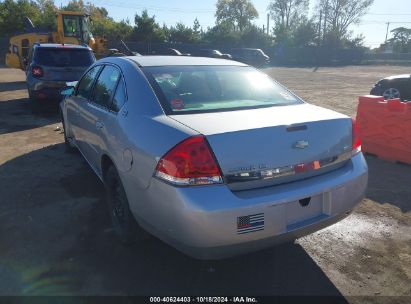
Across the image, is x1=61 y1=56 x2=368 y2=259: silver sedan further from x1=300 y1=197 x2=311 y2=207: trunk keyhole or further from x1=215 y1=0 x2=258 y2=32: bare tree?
x1=215 y1=0 x2=258 y2=32: bare tree

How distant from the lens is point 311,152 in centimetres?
270

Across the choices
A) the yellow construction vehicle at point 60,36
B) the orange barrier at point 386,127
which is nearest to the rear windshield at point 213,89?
the orange barrier at point 386,127

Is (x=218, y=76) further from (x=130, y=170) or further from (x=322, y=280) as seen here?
(x=322, y=280)

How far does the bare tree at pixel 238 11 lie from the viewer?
2943 inches

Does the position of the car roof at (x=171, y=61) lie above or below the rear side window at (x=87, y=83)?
above

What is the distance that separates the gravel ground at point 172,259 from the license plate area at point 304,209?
0.59 metres

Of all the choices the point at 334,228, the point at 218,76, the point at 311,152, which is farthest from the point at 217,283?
the point at 218,76

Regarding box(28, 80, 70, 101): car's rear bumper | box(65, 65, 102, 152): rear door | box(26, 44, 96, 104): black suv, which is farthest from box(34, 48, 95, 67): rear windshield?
box(65, 65, 102, 152): rear door

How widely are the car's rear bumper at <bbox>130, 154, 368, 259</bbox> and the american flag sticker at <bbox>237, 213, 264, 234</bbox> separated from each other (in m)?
0.01

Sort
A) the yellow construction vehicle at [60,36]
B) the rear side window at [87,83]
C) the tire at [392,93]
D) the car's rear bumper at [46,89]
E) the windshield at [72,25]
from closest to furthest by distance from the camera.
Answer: the rear side window at [87,83], the car's rear bumper at [46,89], the tire at [392,93], the yellow construction vehicle at [60,36], the windshield at [72,25]

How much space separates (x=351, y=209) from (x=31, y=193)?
147 inches

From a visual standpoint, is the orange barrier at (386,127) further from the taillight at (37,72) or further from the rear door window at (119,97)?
the taillight at (37,72)

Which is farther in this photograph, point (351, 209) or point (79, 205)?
point (79, 205)

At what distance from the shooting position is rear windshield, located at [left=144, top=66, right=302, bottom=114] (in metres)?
3.08
